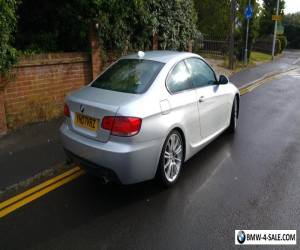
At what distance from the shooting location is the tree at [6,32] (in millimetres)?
5441

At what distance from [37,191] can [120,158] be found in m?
1.33

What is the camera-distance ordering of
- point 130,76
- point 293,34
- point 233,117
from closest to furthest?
point 130,76, point 233,117, point 293,34

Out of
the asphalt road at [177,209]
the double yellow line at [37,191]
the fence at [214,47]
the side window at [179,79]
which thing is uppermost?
the side window at [179,79]

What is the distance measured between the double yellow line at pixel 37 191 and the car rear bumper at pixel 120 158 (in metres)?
0.63

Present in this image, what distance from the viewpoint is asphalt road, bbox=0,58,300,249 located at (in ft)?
10.7

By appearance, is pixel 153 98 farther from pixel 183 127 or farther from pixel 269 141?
pixel 269 141

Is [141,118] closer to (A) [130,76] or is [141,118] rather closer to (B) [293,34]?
(A) [130,76]

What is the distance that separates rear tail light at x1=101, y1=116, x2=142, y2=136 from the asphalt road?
90 centimetres

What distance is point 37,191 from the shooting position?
4.19 metres

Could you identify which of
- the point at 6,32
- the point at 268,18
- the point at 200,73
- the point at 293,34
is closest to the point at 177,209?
the point at 200,73

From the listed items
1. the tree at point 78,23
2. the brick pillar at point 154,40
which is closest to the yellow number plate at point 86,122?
the tree at point 78,23

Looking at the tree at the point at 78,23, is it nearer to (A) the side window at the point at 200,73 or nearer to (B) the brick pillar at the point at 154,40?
(B) the brick pillar at the point at 154,40

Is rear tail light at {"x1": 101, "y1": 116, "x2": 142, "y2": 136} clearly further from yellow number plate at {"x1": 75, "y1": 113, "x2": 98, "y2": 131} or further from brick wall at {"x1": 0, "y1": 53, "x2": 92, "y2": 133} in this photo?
brick wall at {"x1": 0, "y1": 53, "x2": 92, "y2": 133}

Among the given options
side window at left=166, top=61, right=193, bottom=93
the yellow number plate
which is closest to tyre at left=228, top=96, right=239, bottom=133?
side window at left=166, top=61, right=193, bottom=93
